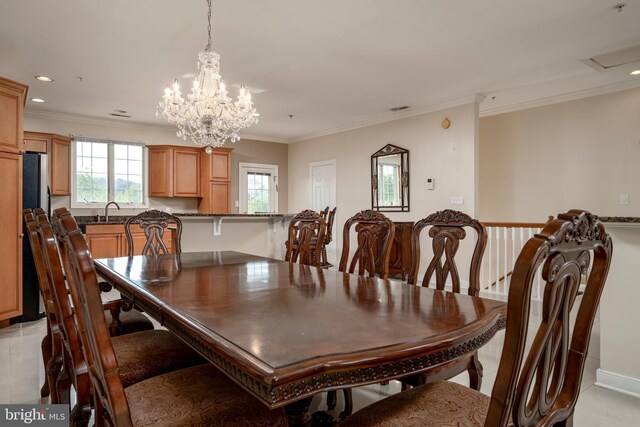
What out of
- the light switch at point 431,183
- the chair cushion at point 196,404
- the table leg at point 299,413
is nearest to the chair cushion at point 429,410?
the table leg at point 299,413

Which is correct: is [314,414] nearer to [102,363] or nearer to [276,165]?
[102,363]

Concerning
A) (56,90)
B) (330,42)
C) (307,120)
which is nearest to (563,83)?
(330,42)

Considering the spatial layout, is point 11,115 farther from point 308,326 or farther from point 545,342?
point 545,342

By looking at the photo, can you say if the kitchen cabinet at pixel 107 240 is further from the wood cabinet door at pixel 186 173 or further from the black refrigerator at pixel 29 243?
the wood cabinet door at pixel 186 173

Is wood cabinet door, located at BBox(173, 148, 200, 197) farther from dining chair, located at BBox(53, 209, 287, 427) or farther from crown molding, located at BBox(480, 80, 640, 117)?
dining chair, located at BBox(53, 209, 287, 427)

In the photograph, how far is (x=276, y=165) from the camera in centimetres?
829

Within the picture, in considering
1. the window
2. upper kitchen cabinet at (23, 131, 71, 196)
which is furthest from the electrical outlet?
upper kitchen cabinet at (23, 131, 71, 196)

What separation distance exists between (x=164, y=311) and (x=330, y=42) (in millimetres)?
2980

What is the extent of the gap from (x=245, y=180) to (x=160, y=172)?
5.55 ft

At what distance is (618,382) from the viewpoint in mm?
2289

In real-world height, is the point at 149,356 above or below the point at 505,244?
below

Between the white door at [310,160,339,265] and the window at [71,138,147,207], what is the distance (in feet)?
10.3

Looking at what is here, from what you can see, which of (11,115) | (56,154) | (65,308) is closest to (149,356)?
(65,308)

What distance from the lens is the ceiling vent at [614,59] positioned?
3768 millimetres
